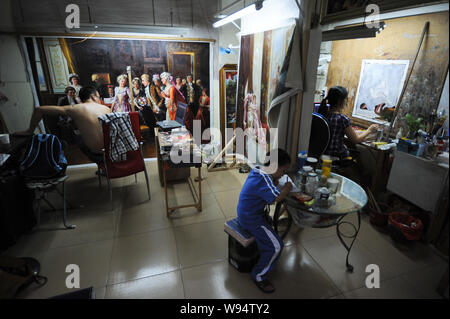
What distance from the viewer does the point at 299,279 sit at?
204 centimetres

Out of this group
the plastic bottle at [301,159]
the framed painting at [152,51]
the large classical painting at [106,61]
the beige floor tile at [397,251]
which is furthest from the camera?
the framed painting at [152,51]

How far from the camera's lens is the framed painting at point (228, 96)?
4039 millimetres

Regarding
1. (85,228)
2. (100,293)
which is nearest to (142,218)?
(85,228)

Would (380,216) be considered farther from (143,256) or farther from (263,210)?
(143,256)

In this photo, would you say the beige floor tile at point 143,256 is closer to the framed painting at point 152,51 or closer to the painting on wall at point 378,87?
the framed painting at point 152,51

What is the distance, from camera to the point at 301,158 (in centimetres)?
242

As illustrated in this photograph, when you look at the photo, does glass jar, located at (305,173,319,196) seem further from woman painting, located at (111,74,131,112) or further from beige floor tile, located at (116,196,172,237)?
woman painting, located at (111,74,131,112)

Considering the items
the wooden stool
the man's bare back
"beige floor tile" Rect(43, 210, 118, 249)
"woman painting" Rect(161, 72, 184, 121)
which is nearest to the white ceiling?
"woman painting" Rect(161, 72, 184, 121)

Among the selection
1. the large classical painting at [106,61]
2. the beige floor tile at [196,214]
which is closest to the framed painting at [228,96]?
the large classical painting at [106,61]

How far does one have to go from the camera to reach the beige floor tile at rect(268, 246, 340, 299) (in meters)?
1.91

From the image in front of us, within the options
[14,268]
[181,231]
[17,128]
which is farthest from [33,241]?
[17,128]

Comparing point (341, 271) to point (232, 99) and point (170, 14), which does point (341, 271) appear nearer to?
point (232, 99)

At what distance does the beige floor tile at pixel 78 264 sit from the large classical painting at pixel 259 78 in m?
2.28

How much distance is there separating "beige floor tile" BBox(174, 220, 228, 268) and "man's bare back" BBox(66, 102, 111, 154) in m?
1.66
